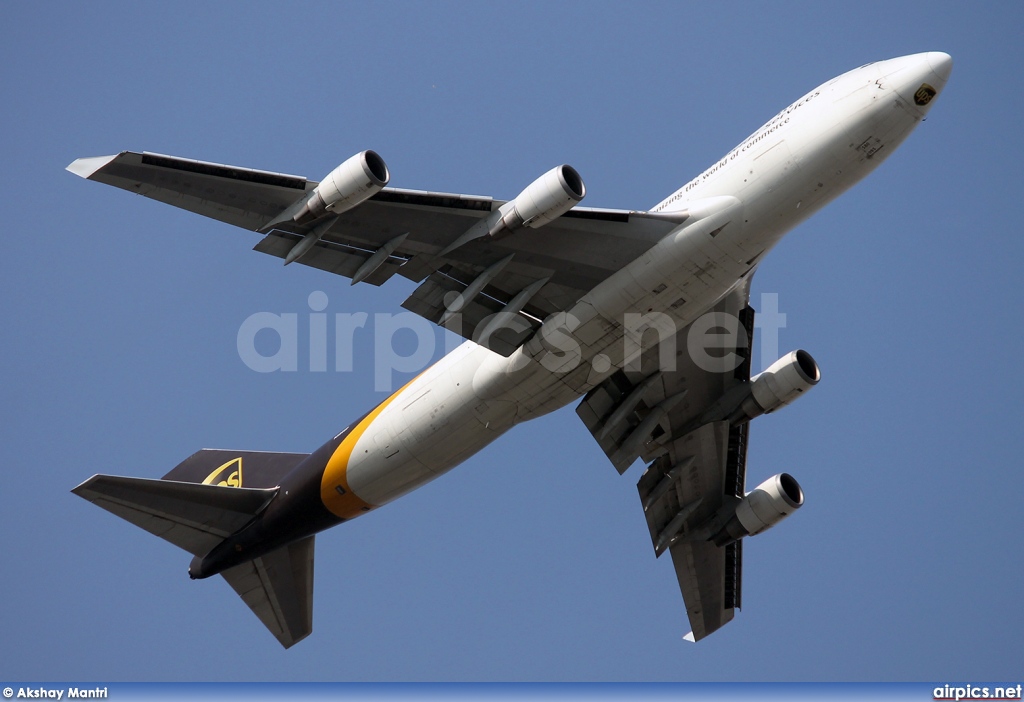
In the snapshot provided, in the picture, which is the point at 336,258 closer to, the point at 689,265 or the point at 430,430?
the point at 430,430

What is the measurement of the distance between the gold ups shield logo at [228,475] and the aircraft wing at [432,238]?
399 inches

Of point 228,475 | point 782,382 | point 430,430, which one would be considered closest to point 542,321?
point 430,430

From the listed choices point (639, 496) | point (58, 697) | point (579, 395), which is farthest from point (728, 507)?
point (58, 697)

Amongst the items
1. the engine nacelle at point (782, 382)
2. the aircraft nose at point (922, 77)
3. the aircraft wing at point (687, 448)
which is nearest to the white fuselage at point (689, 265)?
the aircraft nose at point (922, 77)

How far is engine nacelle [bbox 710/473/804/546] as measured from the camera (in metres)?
36.3

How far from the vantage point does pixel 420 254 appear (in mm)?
29234

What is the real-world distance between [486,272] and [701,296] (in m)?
5.57

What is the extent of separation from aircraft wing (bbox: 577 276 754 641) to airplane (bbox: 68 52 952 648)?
0.07 m

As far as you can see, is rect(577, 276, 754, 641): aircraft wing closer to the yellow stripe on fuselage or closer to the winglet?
the yellow stripe on fuselage

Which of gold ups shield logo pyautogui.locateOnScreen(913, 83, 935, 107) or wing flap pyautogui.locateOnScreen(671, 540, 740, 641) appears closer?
gold ups shield logo pyautogui.locateOnScreen(913, 83, 935, 107)

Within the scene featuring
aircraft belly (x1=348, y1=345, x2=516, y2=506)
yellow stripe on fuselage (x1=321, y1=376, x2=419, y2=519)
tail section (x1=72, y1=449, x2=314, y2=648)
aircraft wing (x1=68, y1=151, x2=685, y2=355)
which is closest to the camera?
aircraft wing (x1=68, y1=151, x2=685, y2=355)

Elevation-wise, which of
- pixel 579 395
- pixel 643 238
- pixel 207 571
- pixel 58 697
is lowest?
pixel 58 697

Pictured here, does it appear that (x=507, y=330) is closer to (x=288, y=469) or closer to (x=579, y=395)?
(x=579, y=395)

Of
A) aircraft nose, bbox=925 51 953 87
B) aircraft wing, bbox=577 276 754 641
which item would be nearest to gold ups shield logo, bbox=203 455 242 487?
aircraft wing, bbox=577 276 754 641
